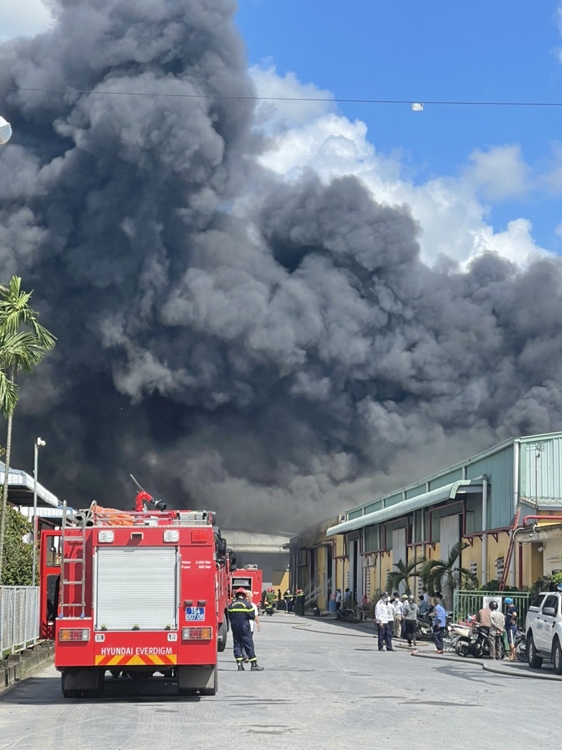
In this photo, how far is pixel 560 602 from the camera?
22219 mm

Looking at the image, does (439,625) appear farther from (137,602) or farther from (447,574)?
(137,602)

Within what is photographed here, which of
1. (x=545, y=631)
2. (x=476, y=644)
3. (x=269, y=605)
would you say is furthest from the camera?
(x=269, y=605)

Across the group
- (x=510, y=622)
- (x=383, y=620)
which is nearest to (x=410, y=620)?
(x=383, y=620)

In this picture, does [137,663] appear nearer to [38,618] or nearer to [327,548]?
[38,618]

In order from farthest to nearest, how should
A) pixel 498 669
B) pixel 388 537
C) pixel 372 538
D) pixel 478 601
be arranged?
pixel 372 538 < pixel 388 537 < pixel 478 601 < pixel 498 669

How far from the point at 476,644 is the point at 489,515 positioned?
9779 mm

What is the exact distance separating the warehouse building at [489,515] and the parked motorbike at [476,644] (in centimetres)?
351

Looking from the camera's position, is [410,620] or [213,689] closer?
[213,689]

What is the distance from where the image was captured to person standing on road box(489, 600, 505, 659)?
26781 millimetres

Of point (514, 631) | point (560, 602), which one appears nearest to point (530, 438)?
point (514, 631)

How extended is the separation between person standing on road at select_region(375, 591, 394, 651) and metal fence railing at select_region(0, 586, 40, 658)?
890 cm

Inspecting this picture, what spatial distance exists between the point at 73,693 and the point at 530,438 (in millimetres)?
22067

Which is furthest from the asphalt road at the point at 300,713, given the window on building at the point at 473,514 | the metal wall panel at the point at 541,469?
the window on building at the point at 473,514

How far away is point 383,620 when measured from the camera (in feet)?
97.6
